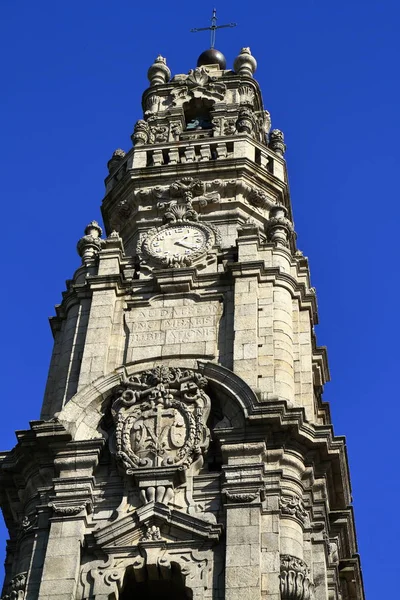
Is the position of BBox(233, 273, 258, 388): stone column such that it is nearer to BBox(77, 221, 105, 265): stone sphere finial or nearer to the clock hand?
the clock hand

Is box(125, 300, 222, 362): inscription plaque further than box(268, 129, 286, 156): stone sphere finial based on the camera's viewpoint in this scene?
No

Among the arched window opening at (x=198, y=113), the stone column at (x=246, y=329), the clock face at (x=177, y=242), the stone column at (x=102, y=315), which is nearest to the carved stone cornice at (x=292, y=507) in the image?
the stone column at (x=246, y=329)

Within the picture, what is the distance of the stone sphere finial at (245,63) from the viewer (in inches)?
1729

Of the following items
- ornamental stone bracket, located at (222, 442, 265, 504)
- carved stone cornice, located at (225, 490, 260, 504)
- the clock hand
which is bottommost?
carved stone cornice, located at (225, 490, 260, 504)

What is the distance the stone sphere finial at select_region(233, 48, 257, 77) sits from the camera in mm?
43906

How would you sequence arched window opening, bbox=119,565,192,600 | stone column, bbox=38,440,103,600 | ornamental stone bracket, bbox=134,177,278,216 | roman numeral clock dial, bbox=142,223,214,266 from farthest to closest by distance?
ornamental stone bracket, bbox=134,177,278,216 < roman numeral clock dial, bbox=142,223,214,266 < arched window opening, bbox=119,565,192,600 < stone column, bbox=38,440,103,600

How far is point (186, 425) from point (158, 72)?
17685 mm

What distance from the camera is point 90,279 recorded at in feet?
110

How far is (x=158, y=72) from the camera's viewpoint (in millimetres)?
44125

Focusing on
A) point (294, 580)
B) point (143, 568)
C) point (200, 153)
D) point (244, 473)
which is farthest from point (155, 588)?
point (200, 153)

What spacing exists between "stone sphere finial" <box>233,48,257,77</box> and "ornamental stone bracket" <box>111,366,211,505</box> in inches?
628

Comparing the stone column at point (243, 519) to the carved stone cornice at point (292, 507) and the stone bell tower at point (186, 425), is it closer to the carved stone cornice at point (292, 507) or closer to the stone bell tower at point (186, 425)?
the stone bell tower at point (186, 425)

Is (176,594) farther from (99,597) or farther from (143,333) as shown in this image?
(143,333)

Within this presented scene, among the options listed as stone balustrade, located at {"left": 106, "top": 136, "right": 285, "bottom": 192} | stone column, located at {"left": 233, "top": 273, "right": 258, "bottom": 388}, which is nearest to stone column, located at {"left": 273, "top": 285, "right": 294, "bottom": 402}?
stone column, located at {"left": 233, "top": 273, "right": 258, "bottom": 388}
